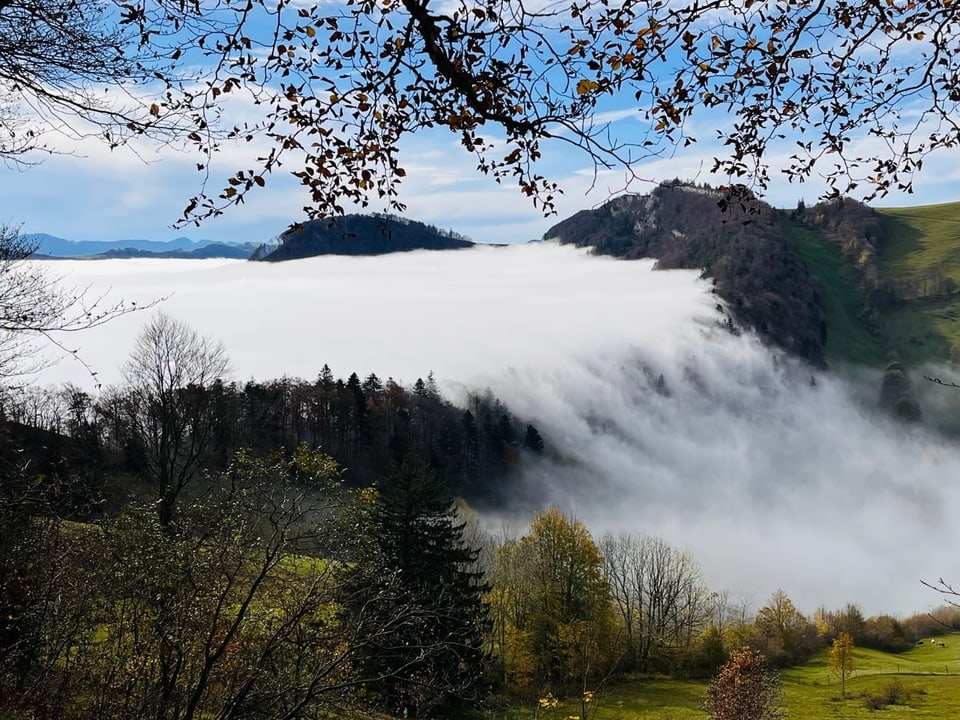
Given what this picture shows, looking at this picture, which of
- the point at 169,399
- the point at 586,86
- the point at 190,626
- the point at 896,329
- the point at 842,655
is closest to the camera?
the point at 586,86

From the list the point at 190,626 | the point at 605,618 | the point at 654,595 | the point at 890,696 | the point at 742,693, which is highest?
the point at 190,626

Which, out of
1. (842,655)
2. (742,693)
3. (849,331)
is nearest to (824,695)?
(842,655)

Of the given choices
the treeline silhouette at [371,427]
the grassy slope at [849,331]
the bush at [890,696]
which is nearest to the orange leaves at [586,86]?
the treeline silhouette at [371,427]

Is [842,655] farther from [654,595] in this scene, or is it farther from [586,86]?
[586,86]

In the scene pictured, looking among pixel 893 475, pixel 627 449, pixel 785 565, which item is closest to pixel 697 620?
pixel 785 565

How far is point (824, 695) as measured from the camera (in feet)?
146

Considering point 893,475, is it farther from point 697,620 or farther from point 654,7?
point 654,7

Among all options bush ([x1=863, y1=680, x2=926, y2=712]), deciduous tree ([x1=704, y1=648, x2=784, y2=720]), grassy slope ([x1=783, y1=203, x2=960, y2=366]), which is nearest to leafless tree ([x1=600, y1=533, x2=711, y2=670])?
bush ([x1=863, y1=680, x2=926, y2=712])

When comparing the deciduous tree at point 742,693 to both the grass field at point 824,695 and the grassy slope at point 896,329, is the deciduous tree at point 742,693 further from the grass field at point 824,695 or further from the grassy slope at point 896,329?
the grassy slope at point 896,329

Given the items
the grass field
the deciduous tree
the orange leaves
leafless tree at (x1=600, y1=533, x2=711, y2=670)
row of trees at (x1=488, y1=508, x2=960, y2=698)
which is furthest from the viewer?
leafless tree at (x1=600, y1=533, x2=711, y2=670)

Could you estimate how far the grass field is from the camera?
114 feet

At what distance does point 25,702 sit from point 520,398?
14634 centimetres

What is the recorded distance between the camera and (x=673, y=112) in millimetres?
4414

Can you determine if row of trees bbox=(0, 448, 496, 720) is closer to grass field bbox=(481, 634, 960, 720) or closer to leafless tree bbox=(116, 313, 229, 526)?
leafless tree bbox=(116, 313, 229, 526)
